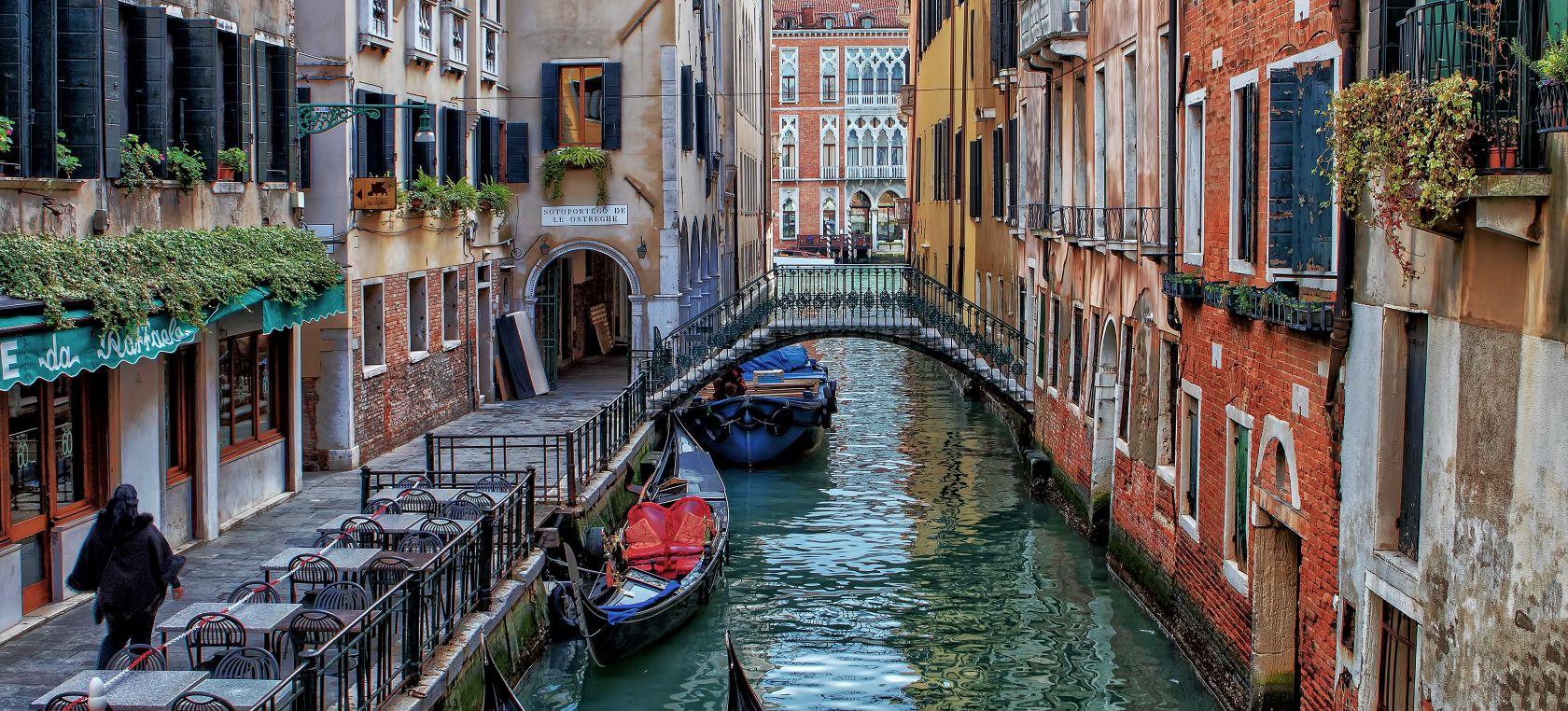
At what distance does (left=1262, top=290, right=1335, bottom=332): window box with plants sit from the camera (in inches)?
365

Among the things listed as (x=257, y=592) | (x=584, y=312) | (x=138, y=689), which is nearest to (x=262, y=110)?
(x=257, y=592)

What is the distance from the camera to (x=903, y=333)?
76.8 feet

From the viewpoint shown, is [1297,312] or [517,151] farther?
[517,151]

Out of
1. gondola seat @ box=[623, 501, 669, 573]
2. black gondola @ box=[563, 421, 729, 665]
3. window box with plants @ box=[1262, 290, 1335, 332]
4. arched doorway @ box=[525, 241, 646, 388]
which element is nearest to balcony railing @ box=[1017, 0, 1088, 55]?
black gondola @ box=[563, 421, 729, 665]

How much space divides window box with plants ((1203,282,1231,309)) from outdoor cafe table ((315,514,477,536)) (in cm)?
534

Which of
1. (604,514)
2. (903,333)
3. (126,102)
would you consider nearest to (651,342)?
(903,333)

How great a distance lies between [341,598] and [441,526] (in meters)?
1.93

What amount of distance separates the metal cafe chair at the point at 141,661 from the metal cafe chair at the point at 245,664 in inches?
10.2

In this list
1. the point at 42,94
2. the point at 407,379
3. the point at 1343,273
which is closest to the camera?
the point at 1343,273

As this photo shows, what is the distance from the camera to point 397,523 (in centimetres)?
1180

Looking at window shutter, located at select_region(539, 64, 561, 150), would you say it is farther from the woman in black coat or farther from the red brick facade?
the woman in black coat

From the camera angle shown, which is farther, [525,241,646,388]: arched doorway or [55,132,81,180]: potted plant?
[525,241,646,388]: arched doorway

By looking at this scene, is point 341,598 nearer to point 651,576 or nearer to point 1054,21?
point 651,576

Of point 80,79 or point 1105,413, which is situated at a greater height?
point 80,79
